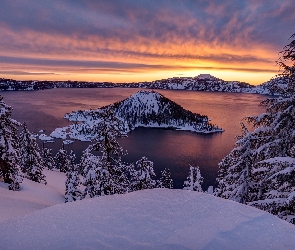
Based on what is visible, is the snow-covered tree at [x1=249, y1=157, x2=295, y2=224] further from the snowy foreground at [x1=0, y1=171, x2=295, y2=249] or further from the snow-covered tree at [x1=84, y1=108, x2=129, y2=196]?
the snow-covered tree at [x1=84, y1=108, x2=129, y2=196]

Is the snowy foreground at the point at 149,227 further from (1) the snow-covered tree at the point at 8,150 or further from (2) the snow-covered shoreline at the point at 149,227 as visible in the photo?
(1) the snow-covered tree at the point at 8,150

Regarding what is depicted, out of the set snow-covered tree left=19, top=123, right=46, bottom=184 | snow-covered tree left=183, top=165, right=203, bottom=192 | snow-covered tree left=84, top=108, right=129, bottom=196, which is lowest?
snow-covered tree left=183, top=165, right=203, bottom=192

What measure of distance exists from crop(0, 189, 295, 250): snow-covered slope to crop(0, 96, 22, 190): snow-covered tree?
20.5 meters

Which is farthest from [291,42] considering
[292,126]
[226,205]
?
[226,205]

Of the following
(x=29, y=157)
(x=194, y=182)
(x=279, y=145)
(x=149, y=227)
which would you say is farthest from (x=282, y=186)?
(x=29, y=157)

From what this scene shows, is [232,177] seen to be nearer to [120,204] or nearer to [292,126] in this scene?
[292,126]

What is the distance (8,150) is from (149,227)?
23.1 metres

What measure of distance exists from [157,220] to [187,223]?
0.65 m

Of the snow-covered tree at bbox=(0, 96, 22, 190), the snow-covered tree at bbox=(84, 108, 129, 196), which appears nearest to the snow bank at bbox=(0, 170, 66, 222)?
the snow-covered tree at bbox=(0, 96, 22, 190)

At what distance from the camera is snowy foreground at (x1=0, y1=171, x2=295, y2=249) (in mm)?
3986

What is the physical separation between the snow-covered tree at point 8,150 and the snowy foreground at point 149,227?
20559mm

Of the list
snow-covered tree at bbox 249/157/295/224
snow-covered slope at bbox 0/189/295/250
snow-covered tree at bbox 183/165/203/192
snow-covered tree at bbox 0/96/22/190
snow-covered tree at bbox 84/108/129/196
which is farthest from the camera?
snow-covered tree at bbox 183/165/203/192

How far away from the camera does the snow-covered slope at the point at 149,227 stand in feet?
13.1

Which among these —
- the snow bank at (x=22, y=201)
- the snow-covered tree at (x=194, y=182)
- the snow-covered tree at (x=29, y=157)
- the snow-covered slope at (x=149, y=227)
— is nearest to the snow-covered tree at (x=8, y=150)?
the snow bank at (x=22, y=201)
